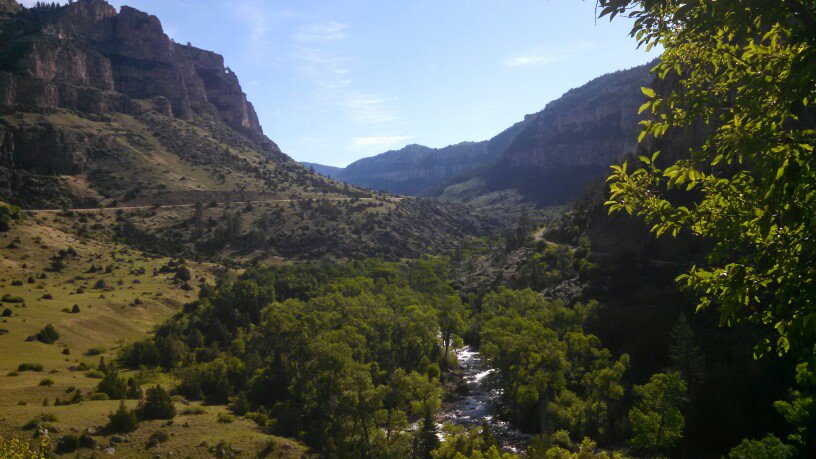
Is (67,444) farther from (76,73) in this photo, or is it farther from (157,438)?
(76,73)

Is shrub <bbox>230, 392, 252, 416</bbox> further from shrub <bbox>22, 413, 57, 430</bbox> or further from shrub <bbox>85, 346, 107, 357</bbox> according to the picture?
shrub <bbox>85, 346, 107, 357</bbox>

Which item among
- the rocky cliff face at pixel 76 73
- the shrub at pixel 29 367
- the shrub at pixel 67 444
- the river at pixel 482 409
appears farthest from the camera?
the rocky cliff face at pixel 76 73

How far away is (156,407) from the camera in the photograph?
36.0 metres

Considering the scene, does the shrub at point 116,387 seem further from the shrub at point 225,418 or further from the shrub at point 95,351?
the shrub at point 95,351

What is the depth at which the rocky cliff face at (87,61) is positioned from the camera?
5153 inches

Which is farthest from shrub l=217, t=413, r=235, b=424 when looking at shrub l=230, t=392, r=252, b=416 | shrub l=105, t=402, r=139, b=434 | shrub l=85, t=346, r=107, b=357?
shrub l=85, t=346, r=107, b=357

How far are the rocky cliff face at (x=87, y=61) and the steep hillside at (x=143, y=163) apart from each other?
0.41 metres

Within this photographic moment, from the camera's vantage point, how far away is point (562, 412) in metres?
39.2

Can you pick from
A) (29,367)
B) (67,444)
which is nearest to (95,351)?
(29,367)

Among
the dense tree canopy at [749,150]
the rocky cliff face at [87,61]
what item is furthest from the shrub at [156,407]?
the rocky cliff face at [87,61]

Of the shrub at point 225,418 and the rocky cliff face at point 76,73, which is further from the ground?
the rocky cliff face at point 76,73

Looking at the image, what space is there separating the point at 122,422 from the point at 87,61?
169430 millimetres

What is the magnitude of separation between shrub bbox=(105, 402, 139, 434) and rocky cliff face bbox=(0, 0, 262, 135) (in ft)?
435

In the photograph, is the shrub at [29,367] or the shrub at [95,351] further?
the shrub at [95,351]
